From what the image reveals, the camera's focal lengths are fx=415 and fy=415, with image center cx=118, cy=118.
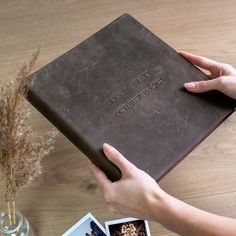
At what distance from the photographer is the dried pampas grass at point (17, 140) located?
2.29 feet

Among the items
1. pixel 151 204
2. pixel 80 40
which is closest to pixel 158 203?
pixel 151 204

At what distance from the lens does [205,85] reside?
3.45 ft

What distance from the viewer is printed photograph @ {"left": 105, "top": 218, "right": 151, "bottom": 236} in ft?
3.55

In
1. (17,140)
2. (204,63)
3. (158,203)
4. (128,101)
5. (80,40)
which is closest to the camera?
(17,140)

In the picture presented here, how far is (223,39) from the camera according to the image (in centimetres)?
142

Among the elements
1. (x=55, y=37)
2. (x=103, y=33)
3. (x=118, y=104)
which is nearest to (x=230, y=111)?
(x=118, y=104)

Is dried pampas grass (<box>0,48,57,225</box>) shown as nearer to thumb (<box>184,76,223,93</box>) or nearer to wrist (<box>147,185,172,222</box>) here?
wrist (<box>147,185,172,222</box>)

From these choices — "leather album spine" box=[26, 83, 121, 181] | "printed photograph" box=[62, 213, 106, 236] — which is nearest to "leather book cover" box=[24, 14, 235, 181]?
"leather album spine" box=[26, 83, 121, 181]

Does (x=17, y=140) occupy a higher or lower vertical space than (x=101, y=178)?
higher

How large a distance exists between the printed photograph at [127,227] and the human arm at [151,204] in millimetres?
132

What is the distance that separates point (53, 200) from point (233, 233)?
49cm

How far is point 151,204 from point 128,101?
265 millimetres

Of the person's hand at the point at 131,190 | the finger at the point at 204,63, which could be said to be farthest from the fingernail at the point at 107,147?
the finger at the point at 204,63

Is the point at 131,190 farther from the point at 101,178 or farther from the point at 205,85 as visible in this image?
the point at 205,85
